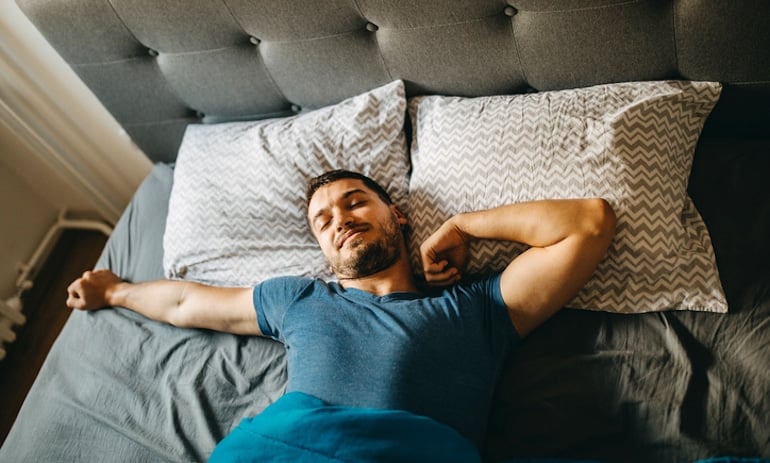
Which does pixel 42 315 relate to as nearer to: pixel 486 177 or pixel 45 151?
pixel 45 151

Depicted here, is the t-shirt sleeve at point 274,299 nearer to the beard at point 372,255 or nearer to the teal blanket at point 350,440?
the beard at point 372,255

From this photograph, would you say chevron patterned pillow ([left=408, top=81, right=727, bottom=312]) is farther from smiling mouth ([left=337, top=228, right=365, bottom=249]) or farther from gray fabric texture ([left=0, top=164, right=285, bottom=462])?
gray fabric texture ([left=0, top=164, right=285, bottom=462])

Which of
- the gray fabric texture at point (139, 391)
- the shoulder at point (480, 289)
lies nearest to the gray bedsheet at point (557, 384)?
the gray fabric texture at point (139, 391)

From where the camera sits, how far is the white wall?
182 centimetres

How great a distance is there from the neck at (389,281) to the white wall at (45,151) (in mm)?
1263

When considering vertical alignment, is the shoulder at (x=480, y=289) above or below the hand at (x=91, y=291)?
below

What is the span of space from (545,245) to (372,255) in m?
0.38

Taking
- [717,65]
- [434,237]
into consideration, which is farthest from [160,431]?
[717,65]

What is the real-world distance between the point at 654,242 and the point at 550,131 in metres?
0.33

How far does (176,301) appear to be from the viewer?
1.42 m

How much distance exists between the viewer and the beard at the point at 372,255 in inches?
49.0

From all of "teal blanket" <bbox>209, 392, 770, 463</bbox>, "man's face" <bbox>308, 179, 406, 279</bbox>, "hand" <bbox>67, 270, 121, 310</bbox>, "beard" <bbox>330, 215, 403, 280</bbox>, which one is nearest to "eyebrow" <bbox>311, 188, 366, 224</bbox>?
"man's face" <bbox>308, 179, 406, 279</bbox>

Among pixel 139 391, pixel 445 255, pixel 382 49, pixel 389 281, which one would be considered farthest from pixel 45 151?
pixel 445 255

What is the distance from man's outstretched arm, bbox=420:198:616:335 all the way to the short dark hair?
25cm
